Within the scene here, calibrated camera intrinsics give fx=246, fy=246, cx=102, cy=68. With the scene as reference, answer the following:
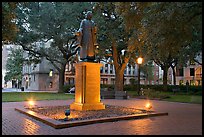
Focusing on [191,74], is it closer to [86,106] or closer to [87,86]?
[87,86]

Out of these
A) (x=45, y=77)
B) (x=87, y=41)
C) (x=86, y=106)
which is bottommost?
(x=86, y=106)

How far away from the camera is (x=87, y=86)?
41.5 feet

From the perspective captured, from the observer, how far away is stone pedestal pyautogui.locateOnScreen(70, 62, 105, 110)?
1259 centimetres

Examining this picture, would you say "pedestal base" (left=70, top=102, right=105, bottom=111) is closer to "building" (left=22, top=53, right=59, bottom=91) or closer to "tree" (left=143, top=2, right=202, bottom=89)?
"tree" (left=143, top=2, right=202, bottom=89)

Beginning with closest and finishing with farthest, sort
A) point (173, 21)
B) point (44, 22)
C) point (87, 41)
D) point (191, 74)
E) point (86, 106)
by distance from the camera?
1. point (173, 21)
2. point (86, 106)
3. point (87, 41)
4. point (44, 22)
5. point (191, 74)

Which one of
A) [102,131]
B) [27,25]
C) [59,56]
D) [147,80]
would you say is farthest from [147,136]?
[147,80]

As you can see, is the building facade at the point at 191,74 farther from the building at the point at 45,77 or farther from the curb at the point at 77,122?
the curb at the point at 77,122

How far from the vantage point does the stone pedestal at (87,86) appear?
41.3ft

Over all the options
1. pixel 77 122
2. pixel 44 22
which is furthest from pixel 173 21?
pixel 44 22

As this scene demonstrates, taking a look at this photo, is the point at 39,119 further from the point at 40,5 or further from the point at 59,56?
the point at 59,56

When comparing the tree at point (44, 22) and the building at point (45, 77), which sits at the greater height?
the tree at point (44, 22)

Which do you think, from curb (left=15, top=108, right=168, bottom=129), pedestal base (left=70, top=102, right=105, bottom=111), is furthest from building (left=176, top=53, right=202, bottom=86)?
curb (left=15, top=108, right=168, bottom=129)

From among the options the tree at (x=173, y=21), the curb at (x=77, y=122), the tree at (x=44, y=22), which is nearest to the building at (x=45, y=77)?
the tree at (x=44, y=22)

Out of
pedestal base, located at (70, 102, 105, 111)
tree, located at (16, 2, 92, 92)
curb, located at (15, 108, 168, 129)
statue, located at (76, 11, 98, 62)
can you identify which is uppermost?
tree, located at (16, 2, 92, 92)
